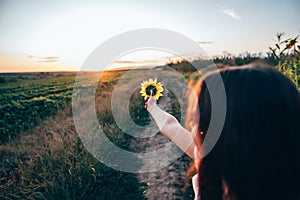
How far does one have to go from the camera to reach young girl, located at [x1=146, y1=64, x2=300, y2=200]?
3.45ft

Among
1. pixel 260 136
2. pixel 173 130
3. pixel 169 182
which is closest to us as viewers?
pixel 260 136

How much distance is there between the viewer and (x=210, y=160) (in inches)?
46.8

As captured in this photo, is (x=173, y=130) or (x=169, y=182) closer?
(x=173, y=130)

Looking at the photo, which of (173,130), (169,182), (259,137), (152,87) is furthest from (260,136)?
(169,182)

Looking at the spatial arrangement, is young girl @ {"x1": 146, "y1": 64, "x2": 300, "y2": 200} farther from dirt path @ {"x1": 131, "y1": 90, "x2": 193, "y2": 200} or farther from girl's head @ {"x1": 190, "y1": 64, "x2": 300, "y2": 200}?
dirt path @ {"x1": 131, "y1": 90, "x2": 193, "y2": 200}

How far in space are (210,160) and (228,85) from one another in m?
0.37

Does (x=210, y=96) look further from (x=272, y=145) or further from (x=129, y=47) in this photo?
(x=129, y=47)

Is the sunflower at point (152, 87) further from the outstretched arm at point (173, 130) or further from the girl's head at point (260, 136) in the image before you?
the girl's head at point (260, 136)

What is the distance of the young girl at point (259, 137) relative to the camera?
1.05 metres

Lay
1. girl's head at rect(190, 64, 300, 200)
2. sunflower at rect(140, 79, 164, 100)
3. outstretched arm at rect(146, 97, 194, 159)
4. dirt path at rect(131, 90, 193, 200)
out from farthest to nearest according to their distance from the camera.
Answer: dirt path at rect(131, 90, 193, 200) → sunflower at rect(140, 79, 164, 100) → outstretched arm at rect(146, 97, 194, 159) → girl's head at rect(190, 64, 300, 200)

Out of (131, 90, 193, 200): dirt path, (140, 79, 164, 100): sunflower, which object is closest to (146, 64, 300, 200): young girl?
(140, 79, 164, 100): sunflower

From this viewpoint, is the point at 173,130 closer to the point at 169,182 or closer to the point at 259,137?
the point at 259,137

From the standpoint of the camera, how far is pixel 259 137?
3.45ft

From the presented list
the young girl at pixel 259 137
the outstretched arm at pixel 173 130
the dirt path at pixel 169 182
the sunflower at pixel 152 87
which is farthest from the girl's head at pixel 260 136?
the dirt path at pixel 169 182
